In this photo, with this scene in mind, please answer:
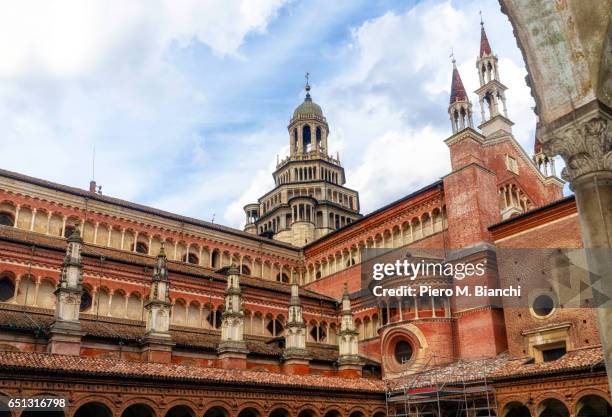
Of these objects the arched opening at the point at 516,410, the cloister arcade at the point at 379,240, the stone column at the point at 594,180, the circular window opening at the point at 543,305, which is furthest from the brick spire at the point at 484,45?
the stone column at the point at 594,180

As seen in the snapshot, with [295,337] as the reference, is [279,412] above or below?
below

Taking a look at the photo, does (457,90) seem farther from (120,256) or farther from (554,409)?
(120,256)

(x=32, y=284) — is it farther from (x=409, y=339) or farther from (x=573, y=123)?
(x=573, y=123)

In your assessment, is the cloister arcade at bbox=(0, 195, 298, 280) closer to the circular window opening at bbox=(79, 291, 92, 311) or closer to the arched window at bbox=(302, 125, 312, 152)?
the circular window opening at bbox=(79, 291, 92, 311)

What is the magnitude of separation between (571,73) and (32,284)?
3190cm

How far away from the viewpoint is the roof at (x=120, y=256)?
3375 cm

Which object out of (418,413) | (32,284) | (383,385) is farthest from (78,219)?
(418,413)

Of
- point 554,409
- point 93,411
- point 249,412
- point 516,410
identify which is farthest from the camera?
point 249,412

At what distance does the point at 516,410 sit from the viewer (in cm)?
2938

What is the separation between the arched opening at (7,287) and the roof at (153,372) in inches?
369

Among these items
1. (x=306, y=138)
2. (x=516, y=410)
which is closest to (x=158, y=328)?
(x=516, y=410)

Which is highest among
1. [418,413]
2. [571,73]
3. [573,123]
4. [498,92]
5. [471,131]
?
[498,92]

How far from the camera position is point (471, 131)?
4031 centimetres

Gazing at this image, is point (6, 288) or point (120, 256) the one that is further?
point (120, 256)
